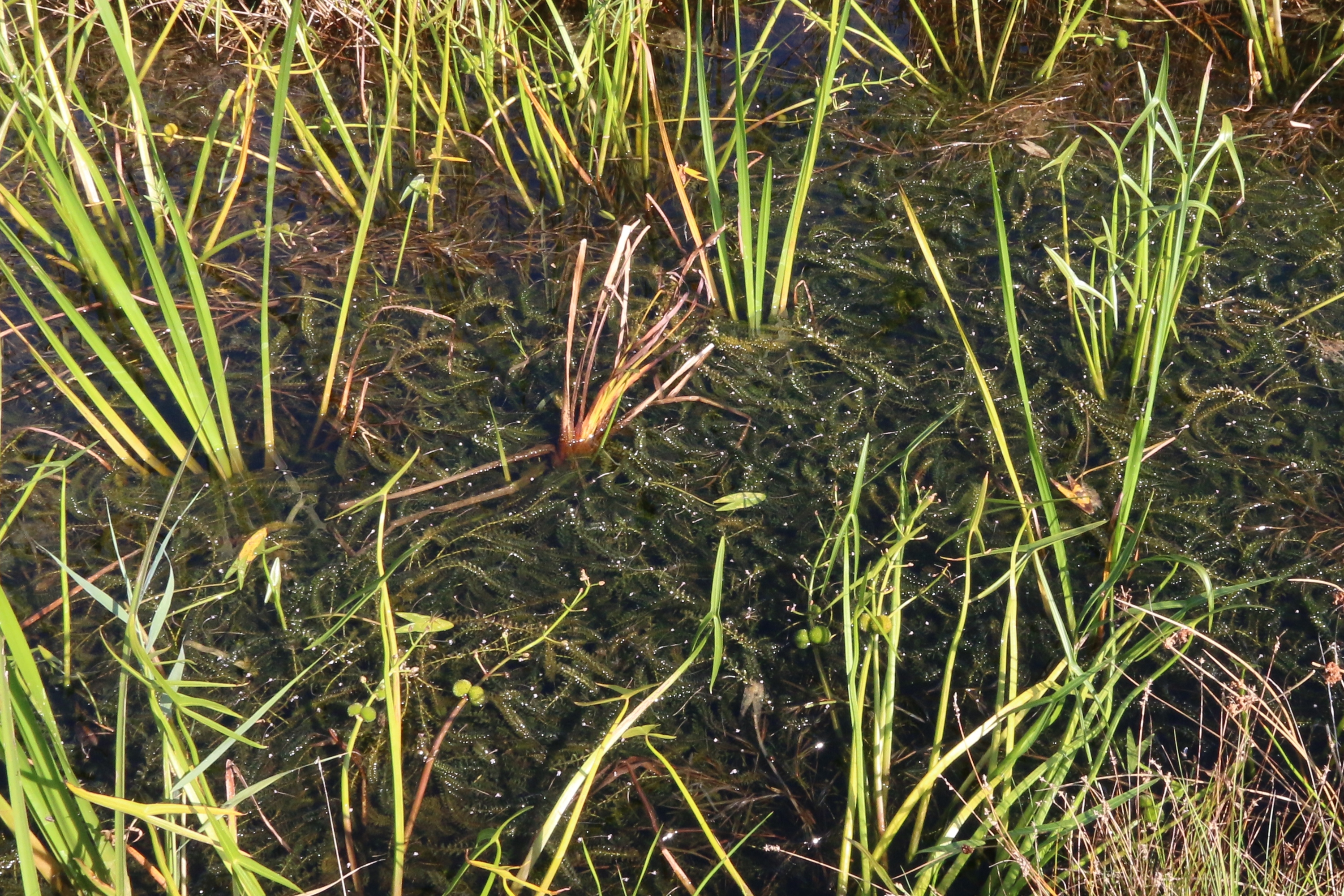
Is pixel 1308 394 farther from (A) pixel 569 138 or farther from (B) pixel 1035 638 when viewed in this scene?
(A) pixel 569 138

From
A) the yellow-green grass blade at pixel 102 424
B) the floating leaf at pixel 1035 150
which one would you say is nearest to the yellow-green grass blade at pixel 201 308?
the yellow-green grass blade at pixel 102 424

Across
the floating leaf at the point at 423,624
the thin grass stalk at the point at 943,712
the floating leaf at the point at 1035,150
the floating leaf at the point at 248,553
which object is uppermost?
the floating leaf at the point at 1035,150

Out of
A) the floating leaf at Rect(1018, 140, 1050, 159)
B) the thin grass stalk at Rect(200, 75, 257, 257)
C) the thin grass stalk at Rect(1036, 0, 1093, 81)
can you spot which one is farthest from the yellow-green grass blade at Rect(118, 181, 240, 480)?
the thin grass stalk at Rect(1036, 0, 1093, 81)

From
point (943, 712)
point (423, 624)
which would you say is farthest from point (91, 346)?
point (943, 712)

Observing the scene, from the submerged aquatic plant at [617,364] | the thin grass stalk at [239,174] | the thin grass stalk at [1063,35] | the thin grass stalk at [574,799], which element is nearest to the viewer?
the thin grass stalk at [574,799]

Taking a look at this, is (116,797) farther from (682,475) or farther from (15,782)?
(682,475)

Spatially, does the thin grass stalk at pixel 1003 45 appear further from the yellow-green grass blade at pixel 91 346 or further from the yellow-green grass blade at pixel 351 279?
the yellow-green grass blade at pixel 91 346
